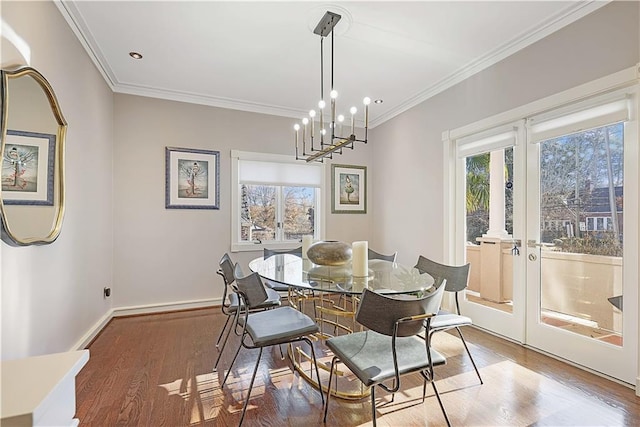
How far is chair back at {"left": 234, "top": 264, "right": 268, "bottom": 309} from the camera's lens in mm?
1888

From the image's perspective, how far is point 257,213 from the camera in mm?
4363

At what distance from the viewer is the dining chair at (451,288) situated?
214 centimetres

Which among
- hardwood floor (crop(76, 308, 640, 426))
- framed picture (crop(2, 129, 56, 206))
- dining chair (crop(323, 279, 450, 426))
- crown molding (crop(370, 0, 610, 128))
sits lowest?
hardwood floor (crop(76, 308, 640, 426))

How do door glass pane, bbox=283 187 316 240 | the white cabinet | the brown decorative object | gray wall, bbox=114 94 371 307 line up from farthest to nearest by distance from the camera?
Answer: door glass pane, bbox=283 187 316 240
gray wall, bbox=114 94 371 307
the brown decorative object
the white cabinet

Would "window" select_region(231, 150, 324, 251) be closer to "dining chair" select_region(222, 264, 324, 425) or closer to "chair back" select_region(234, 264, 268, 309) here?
"dining chair" select_region(222, 264, 324, 425)

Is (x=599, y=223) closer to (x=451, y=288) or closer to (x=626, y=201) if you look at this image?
(x=626, y=201)

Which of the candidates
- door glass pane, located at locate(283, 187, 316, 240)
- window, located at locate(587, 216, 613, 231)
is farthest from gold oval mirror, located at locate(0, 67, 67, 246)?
window, located at locate(587, 216, 613, 231)

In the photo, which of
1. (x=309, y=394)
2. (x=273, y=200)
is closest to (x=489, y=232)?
(x=309, y=394)

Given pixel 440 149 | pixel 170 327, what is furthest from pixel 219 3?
pixel 170 327

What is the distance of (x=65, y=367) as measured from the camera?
0.82 meters

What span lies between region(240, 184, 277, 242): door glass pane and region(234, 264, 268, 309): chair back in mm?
2394

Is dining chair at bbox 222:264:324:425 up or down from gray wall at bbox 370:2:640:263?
down

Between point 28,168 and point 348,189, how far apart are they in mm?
3771

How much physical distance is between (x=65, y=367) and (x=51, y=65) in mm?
2272
